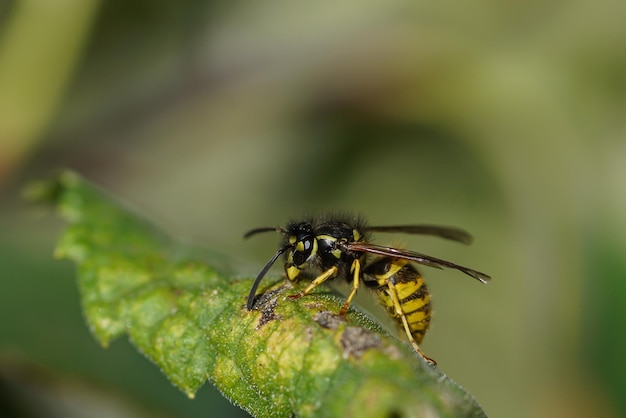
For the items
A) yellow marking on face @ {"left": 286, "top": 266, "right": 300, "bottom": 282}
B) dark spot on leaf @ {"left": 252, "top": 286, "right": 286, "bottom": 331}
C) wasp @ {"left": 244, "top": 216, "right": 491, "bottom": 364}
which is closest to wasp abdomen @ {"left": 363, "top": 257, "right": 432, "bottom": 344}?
wasp @ {"left": 244, "top": 216, "right": 491, "bottom": 364}

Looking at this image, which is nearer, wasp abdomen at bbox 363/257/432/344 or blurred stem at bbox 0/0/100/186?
wasp abdomen at bbox 363/257/432/344

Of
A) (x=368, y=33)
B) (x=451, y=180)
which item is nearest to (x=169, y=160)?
(x=368, y=33)

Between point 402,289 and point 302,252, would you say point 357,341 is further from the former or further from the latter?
point 402,289

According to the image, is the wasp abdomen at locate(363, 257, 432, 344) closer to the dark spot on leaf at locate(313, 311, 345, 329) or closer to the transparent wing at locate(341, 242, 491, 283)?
the transparent wing at locate(341, 242, 491, 283)

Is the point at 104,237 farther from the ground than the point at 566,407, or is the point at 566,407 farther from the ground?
the point at 104,237

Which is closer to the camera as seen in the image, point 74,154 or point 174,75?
point 74,154

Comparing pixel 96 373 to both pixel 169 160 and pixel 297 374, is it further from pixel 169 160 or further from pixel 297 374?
pixel 169 160

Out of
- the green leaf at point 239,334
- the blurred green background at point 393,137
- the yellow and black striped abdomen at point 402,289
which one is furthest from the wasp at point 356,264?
the blurred green background at point 393,137
